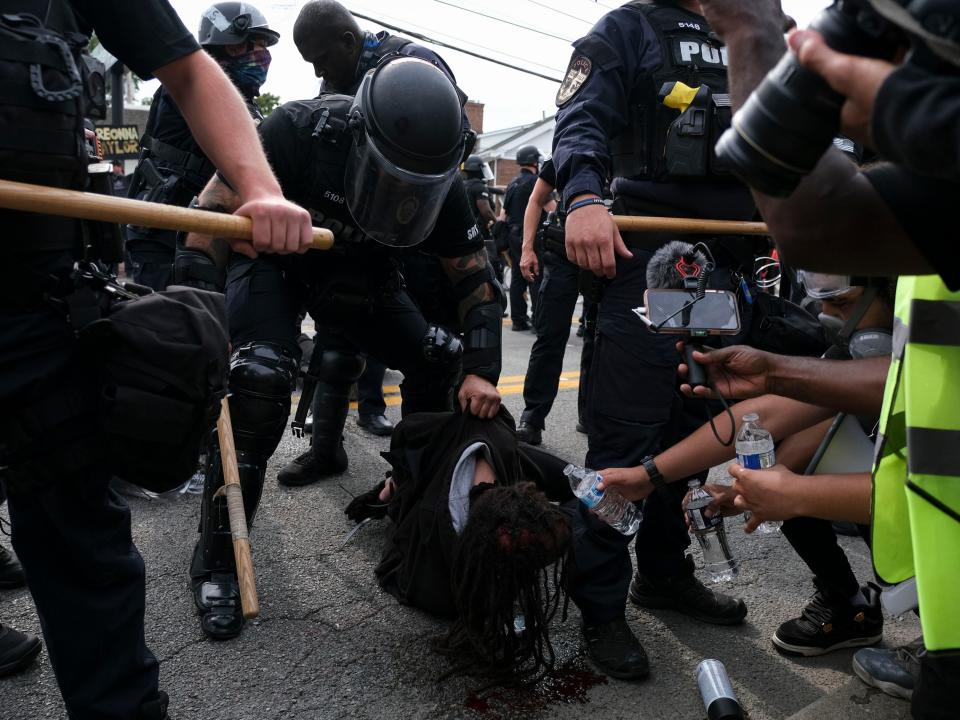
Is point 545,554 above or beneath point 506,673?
above

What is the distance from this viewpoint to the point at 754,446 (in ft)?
6.55

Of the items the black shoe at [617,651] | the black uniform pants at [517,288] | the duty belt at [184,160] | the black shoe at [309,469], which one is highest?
the duty belt at [184,160]

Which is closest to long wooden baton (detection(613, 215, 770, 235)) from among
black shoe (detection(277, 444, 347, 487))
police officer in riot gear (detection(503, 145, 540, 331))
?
black shoe (detection(277, 444, 347, 487))

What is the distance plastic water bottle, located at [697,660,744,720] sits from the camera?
207 centimetres

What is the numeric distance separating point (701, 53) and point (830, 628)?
178 centimetres

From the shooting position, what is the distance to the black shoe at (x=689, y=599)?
8.75 ft

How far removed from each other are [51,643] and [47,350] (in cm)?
62

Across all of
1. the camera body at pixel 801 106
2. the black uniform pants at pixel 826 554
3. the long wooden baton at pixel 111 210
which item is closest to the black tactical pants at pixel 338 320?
the long wooden baton at pixel 111 210

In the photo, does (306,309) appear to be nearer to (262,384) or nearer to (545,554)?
(262,384)

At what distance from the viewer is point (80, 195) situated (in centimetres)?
144

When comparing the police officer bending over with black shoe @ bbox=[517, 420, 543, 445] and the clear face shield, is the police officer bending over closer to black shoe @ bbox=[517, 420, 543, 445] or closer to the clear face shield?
the clear face shield

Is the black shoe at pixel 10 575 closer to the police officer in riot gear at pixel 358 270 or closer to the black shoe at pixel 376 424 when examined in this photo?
the police officer in riot gear at pixel 358 270

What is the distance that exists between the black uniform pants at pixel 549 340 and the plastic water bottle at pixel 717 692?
2552 mm

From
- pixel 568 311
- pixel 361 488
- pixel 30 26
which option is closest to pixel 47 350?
pixel 30 26
